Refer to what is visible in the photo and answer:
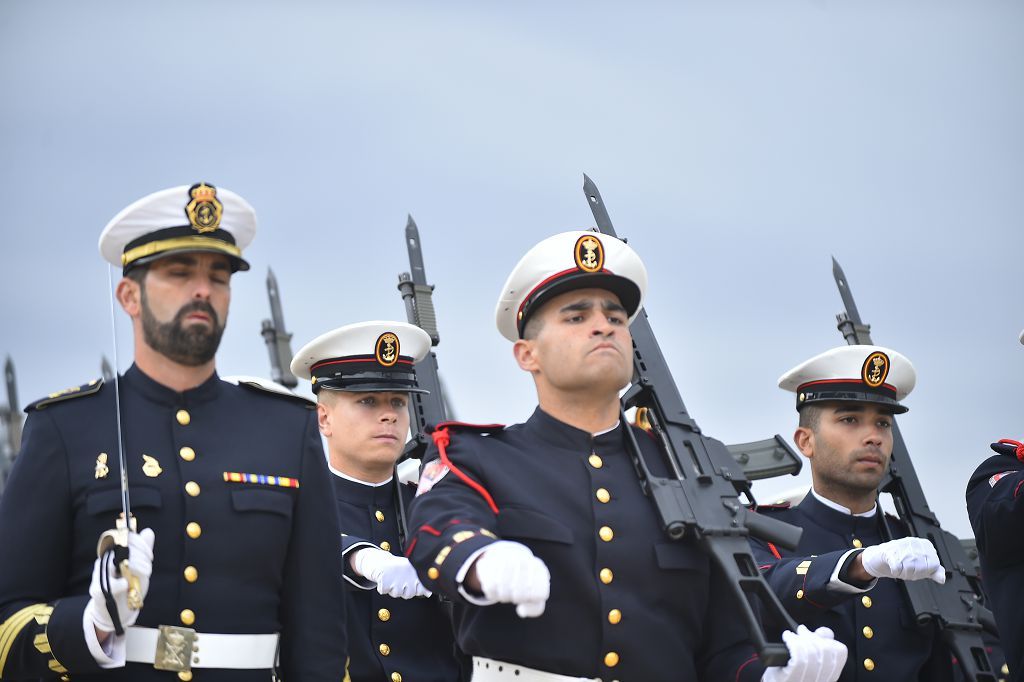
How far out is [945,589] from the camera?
6602mm

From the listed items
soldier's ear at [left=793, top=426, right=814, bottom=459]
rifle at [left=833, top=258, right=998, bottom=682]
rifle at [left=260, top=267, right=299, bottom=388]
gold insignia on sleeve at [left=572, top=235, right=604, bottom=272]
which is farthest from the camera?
rifle at [left=260, top=267, right=299, bottom=388]

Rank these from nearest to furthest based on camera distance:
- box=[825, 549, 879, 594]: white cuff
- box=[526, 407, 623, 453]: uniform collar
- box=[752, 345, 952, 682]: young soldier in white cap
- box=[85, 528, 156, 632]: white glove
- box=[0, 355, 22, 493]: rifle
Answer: box=[85, 528, 156, 632]: white glove → box=[526, 407, 623, 453]: uniform collar → box=[825, 549, 879, 594]: white cuff → box=[752, 345, 952, 682]: young soldier in white cap → box=[0, 355, 22, 493]: rifle

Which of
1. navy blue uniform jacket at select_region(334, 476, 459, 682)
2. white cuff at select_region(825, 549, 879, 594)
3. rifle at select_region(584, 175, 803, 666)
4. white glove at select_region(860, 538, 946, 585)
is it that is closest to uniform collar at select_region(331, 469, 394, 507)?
navy blue uniform jacket at select_region(334, 476, 459, 682)

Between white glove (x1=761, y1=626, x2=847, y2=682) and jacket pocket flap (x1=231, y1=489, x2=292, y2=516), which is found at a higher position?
jacket pocket flap (x1=231, y1=489, x2=292, y2=516)

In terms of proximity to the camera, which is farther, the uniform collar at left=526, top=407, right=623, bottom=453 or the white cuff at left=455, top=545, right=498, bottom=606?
the uniform collar at left=526, top=407, right=623, bottom=453

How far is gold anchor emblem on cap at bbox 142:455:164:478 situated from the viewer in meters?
4.24

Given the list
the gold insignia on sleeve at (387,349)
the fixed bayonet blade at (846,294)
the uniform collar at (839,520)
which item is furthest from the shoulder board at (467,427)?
the fixed bayonet blade at (846,294)

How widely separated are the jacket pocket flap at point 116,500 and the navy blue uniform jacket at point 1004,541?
4013 millimetres

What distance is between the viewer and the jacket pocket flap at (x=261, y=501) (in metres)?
4.31

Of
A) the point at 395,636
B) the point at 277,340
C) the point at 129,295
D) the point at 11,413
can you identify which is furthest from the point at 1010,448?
the point at 11,413

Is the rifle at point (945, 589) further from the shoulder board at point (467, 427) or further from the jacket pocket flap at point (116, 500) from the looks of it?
the jacket pocket flap at point (116, 500)

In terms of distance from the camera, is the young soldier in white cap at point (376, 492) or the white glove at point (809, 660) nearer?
the white glove at point (809, 660)

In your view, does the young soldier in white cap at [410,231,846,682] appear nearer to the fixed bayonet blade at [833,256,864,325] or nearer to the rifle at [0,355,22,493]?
the fixed bayonet blade at [833,256,864,325]

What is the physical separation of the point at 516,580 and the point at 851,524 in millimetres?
3709
